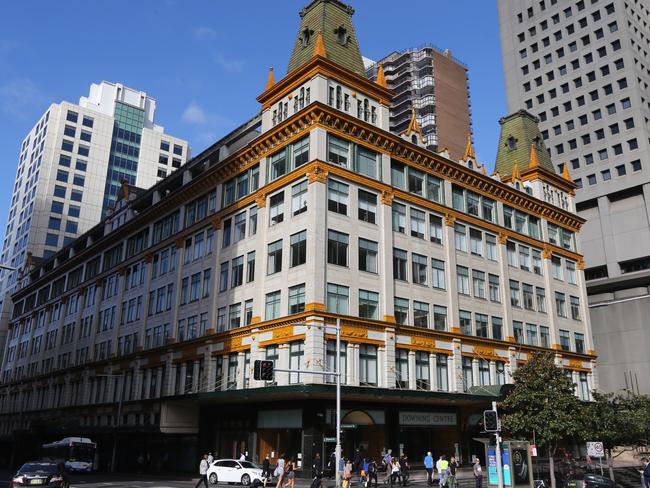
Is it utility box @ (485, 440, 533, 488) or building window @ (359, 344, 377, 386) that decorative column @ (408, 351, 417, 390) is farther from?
utility box @ (485, 440, 533, 488)

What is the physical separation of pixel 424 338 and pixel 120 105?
340 feet

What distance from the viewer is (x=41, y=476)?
26.7 meters

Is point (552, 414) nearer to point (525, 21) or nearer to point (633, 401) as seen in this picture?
point (633, 401)

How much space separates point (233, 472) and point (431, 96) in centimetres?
9773

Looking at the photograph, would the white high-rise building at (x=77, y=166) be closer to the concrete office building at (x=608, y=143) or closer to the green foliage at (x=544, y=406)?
the concrete office building at (x=608, y=143)

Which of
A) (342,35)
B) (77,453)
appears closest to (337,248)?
(342,35)

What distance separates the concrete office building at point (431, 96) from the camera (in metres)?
120

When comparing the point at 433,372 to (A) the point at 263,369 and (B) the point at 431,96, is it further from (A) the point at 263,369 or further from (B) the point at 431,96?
(B) the point at 431,96

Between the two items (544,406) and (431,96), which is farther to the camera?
(431,96)

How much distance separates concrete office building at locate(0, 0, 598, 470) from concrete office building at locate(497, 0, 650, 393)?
15184 mm

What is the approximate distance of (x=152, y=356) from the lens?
192 feet

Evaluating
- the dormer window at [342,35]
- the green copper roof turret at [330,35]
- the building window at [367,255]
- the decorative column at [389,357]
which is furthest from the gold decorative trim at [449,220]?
the dormer window at [342,35]

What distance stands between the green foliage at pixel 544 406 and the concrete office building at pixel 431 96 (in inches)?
3301

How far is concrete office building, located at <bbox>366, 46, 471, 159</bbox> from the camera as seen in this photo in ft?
394
